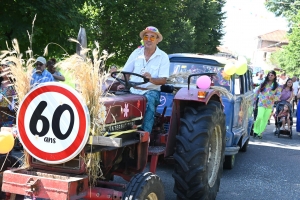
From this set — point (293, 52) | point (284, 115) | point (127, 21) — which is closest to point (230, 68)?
point (284, 115)

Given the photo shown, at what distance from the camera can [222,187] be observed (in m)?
7.25

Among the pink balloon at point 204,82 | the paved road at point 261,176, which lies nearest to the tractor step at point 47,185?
the paved road at point 261,176

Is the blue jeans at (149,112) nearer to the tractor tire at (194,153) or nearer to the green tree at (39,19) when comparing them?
the tractor tire at (194,153)

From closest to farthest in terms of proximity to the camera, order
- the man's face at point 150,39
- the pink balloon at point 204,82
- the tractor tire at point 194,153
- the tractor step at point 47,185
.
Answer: the tractor step at point 47,185 → the tractor tire at point 194,153 → the man's face at point 150,39 → the pink balloon at point 204,82

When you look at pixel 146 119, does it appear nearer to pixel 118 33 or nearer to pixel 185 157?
pixel 185 157

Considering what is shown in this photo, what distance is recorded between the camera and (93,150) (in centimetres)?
413

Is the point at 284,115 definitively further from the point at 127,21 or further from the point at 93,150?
the point at 93,150

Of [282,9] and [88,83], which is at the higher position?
[282,9]

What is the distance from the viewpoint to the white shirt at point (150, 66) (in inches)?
221

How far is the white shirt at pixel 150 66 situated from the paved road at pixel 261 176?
170cm

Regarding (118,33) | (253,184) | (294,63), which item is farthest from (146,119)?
(294,63)

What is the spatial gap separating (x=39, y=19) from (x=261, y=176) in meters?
5.67

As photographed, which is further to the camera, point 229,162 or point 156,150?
point 229,162

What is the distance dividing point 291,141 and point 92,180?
994 cm
